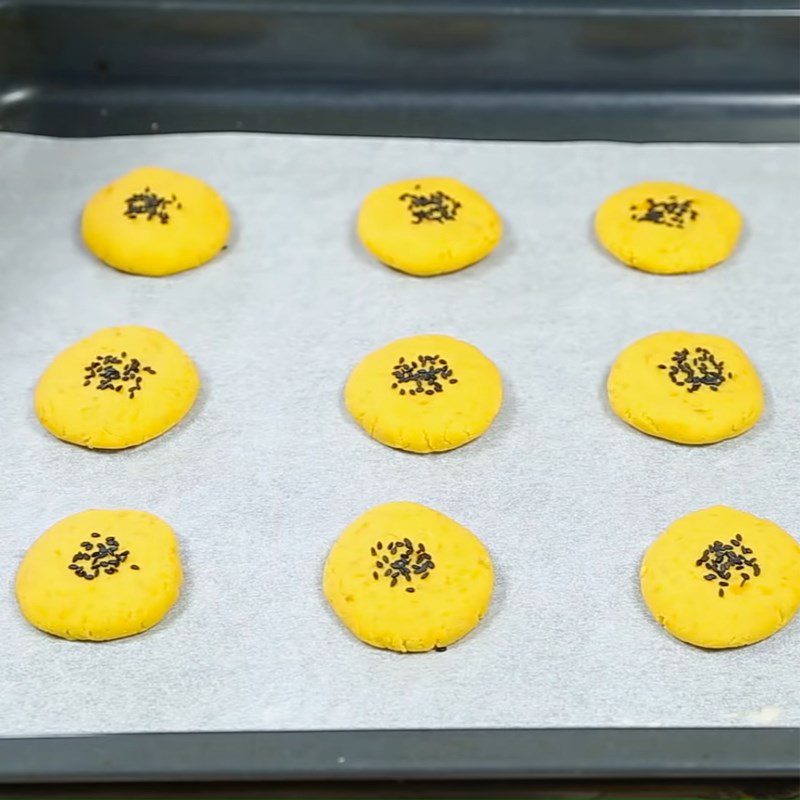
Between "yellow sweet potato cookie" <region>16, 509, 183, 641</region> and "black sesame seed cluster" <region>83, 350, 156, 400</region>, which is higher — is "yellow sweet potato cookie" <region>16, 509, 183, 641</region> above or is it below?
below

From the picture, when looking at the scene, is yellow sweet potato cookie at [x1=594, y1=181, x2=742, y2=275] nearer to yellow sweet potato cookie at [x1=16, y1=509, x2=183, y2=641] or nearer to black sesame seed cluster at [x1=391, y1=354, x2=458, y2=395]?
black sesame seed cluster at [x1=391, y1=354, x2=458, y2=395]

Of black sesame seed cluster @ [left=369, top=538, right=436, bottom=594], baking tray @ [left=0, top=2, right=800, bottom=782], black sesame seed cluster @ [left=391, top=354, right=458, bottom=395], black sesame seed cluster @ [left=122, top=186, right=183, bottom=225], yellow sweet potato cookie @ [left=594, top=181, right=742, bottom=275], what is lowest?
black sesame seed cluster @ [left=369, top=538, right=436, bottom=594]

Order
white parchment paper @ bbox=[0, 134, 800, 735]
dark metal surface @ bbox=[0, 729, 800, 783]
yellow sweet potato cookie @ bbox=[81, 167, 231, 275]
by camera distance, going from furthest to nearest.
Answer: yellow sweet potato cookie @ bbox=[81, 167, 231, 275] → white parchment paper @ bbox=[0, 134, 800, 735] → dark metal surface @ bbox=[0, 729, 800, 783]

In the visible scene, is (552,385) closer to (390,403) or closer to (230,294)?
(390,403)

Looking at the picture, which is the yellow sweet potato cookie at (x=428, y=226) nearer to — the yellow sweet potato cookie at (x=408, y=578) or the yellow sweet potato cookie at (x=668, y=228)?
the yellow sweet potato cookie at (x=668, y=228)

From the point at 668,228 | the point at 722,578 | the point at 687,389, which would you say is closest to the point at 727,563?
the point at 722,578

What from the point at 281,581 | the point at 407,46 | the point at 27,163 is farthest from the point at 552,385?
the point at 27,163

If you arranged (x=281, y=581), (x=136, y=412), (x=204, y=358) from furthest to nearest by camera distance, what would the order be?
(x=204, y=358)
(x=136, y=412)
(x=281, y=581)

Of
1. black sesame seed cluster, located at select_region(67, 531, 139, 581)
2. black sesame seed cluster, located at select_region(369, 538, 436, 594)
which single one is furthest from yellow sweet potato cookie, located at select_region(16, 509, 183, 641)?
black sesame seed cluster, located at select_region(369, 538, 436, 594)

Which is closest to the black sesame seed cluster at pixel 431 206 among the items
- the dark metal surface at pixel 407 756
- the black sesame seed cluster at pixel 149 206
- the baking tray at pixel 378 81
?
the baking tray at pixel 378 81
